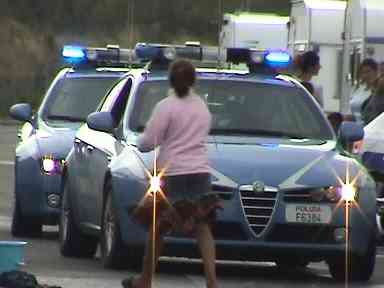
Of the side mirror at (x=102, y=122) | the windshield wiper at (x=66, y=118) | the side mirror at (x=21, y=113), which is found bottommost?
the windshield wiper at (x=66, y=118)

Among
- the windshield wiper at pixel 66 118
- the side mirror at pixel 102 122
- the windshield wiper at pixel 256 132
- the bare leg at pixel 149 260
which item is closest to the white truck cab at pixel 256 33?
the windshield wiper at pixel 66 118

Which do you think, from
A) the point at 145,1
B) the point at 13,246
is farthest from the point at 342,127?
the point at 145,1

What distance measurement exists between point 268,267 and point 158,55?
1.95m

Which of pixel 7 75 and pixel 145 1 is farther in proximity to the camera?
pixel 145 1

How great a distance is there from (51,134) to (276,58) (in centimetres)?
267

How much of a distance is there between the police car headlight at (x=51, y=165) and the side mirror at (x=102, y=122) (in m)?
2.49

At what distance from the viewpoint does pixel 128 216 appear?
11.6 m

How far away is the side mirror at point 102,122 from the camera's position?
1226 cm

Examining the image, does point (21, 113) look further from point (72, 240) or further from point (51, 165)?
point (72, 240)

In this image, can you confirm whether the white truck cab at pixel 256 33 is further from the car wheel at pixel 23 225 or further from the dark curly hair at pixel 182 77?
the dark curly hair at pixel 182 77

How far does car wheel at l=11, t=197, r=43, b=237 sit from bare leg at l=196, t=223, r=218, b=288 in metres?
→ 5.01

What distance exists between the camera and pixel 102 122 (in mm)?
12266

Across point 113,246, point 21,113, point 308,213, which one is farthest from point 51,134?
point 308,213

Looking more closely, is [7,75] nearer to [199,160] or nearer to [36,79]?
[36,79]
